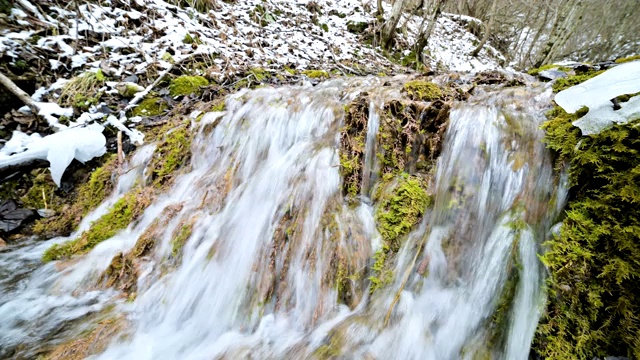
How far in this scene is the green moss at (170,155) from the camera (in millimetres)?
3334

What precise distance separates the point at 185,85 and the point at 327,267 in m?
4.00

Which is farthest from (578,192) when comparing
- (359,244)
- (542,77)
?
(542,77)

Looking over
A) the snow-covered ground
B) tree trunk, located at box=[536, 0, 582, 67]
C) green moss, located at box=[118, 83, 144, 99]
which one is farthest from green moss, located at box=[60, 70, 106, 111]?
tree trunk, located at box=[536, 0, 582, 67]

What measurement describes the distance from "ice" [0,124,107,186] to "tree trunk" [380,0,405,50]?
7815mm

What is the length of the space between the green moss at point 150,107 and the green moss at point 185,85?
0.89ft

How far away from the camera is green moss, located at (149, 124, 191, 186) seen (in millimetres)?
3334

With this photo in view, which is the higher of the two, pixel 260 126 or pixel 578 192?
pixel 578 192

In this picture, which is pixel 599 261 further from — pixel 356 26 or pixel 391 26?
pixel 356 26

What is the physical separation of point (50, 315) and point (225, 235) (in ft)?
4.50

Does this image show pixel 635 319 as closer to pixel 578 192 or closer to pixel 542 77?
pixel 578 192

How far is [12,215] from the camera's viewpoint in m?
3.01

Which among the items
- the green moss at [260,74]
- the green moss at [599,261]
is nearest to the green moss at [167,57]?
the green moss at [260,74]

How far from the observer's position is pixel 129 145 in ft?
12.3

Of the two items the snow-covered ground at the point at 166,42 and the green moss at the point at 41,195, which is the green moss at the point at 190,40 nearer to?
the snow-covered ground at the point at 166,42
